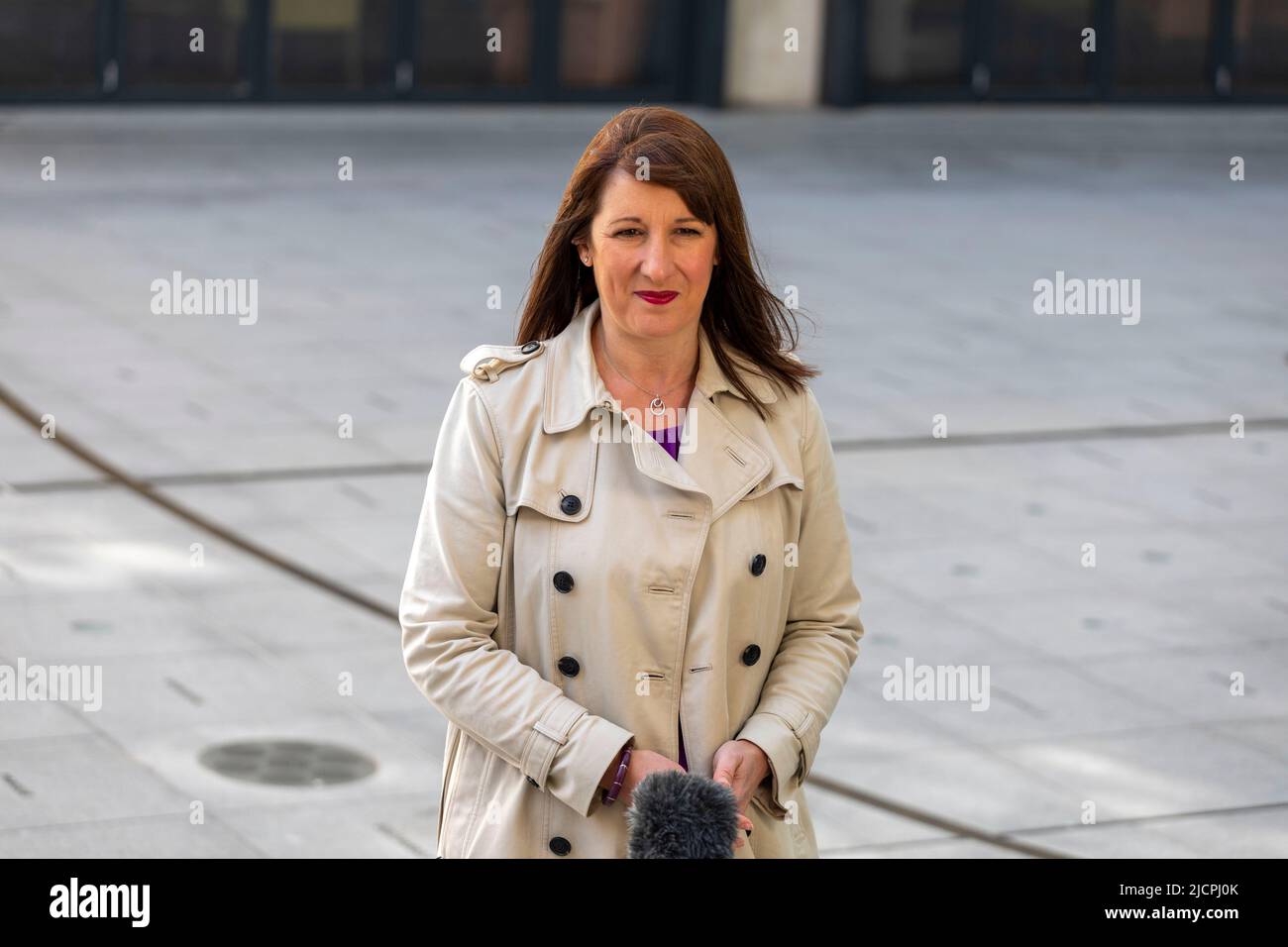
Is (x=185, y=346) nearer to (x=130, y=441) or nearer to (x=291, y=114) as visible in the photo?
(x=130, y=441)

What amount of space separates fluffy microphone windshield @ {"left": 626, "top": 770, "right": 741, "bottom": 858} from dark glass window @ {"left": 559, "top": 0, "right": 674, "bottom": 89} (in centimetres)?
1928

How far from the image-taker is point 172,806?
669 cm

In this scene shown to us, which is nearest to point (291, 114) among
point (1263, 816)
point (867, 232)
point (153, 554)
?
point (867, 232)

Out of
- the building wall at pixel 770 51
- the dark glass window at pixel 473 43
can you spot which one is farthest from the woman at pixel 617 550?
the building wall at pixel 770 51

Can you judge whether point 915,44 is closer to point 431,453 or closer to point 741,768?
point 431,453

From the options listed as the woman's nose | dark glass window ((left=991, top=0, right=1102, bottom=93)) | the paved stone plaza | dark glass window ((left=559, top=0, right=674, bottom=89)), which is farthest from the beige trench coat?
dark glass window ((left=991, top=0, right=1102, bottom=93))

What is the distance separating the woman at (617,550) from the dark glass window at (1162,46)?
21407 mm

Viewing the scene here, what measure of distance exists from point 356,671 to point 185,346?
522 cm

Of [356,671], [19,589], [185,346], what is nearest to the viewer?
[356,671]

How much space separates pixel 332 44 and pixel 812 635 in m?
18.2

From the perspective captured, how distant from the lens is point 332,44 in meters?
20.9

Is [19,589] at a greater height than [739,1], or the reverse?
[739,1]

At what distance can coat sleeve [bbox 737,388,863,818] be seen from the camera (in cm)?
362
